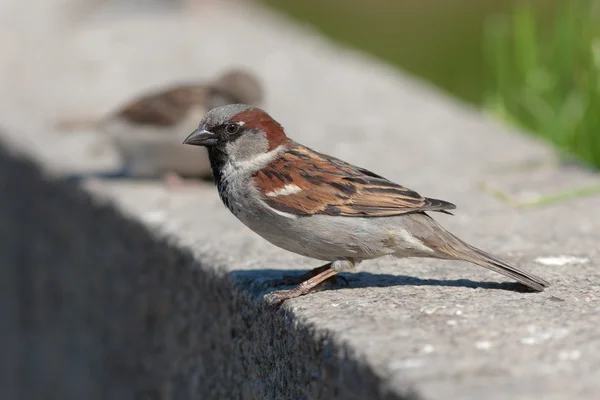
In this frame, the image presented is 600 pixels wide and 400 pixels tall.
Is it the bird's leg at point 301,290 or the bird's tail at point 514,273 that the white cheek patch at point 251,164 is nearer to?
the bird's leg at point 301,290

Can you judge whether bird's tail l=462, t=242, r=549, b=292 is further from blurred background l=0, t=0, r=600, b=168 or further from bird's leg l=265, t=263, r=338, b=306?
blurred background l=0, t=0, r=600, b=168

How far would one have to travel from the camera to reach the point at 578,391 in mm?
2375

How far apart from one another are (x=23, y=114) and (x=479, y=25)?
5.01 m

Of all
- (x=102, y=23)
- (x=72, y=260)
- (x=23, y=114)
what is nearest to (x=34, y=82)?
(x=23, y=114)

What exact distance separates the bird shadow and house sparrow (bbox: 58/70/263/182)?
1.64 meters

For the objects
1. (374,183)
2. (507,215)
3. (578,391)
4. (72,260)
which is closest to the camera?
(578,391)

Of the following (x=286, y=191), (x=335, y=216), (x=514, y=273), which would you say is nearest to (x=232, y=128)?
(x=286, y=191)

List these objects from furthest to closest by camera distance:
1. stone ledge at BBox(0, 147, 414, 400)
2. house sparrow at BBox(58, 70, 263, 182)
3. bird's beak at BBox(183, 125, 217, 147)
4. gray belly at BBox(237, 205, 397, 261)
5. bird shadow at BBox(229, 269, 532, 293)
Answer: house sparrow at BBox(58, 70, 263, 182)
bird's beak at BBox(183, 125, 217, 147)
bird shadow at BBox(229, 269, 532, 293)
gray belly at BBox(237, 205, 397, 261)
stone ledge at BBox(0, 147, 414, 400)

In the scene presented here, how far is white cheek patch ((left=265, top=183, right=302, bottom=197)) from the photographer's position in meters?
3.22

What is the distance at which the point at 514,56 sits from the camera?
6.19m

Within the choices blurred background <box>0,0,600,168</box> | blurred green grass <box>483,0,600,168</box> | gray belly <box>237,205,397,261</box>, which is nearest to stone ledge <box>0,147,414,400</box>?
gray belly <box>237,205,397,261</box>

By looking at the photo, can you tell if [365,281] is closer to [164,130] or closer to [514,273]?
[514,273]

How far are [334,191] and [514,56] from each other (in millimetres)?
3212

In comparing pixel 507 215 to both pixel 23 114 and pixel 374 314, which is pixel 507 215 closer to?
pixel 374 314
